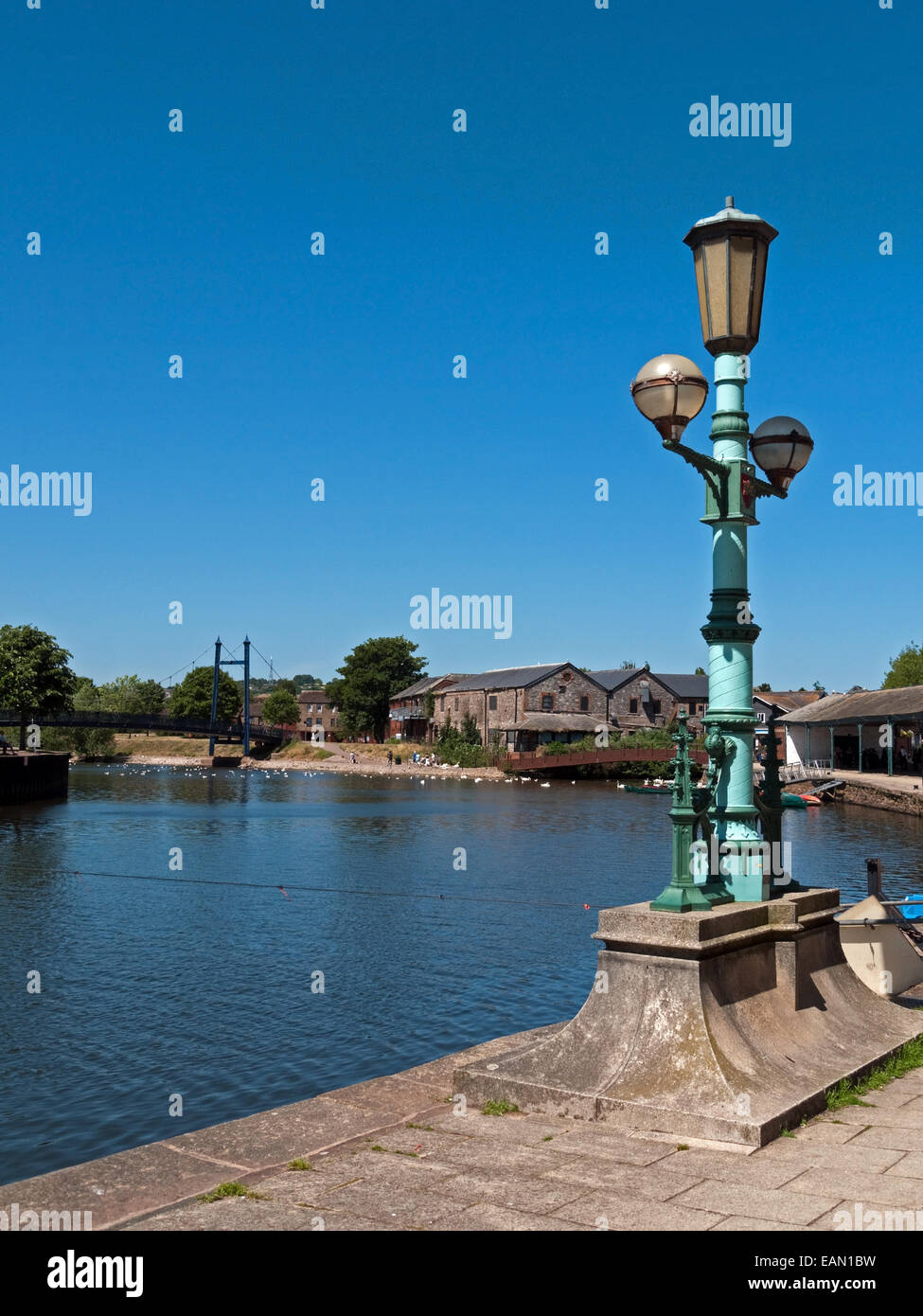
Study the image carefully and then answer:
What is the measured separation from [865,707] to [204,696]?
87434mm

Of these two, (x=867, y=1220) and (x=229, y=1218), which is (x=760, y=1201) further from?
(x=229, y=1218)

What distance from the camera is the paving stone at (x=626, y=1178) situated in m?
4.54

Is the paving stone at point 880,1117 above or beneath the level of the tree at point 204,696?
beneath

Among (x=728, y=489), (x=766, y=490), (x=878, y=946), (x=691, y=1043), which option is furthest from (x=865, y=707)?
(x=691, y=1043)

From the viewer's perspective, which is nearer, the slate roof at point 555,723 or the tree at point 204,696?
the slate roof at point 555,723

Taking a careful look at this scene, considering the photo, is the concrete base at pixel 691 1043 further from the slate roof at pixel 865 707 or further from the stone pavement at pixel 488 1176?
the slate roof at pixel 865 707

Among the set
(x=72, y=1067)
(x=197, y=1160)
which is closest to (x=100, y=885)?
(x=72, y=1067)

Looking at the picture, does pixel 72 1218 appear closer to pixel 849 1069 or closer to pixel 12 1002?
pixel 849 1069

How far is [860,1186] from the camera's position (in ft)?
15.0

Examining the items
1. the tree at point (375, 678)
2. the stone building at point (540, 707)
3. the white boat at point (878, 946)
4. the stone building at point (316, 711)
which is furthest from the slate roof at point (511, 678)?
the white boat at point (878, 946)

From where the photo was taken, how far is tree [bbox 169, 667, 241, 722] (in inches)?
4973

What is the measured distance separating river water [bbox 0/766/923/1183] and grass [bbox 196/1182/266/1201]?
17.2ft

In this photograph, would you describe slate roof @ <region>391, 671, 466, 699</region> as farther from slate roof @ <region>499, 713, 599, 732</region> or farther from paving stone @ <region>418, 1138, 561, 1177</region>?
paving stone @ <region>418, 1138, 561, 1177</region>

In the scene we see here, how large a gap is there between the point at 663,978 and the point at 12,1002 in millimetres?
11977
